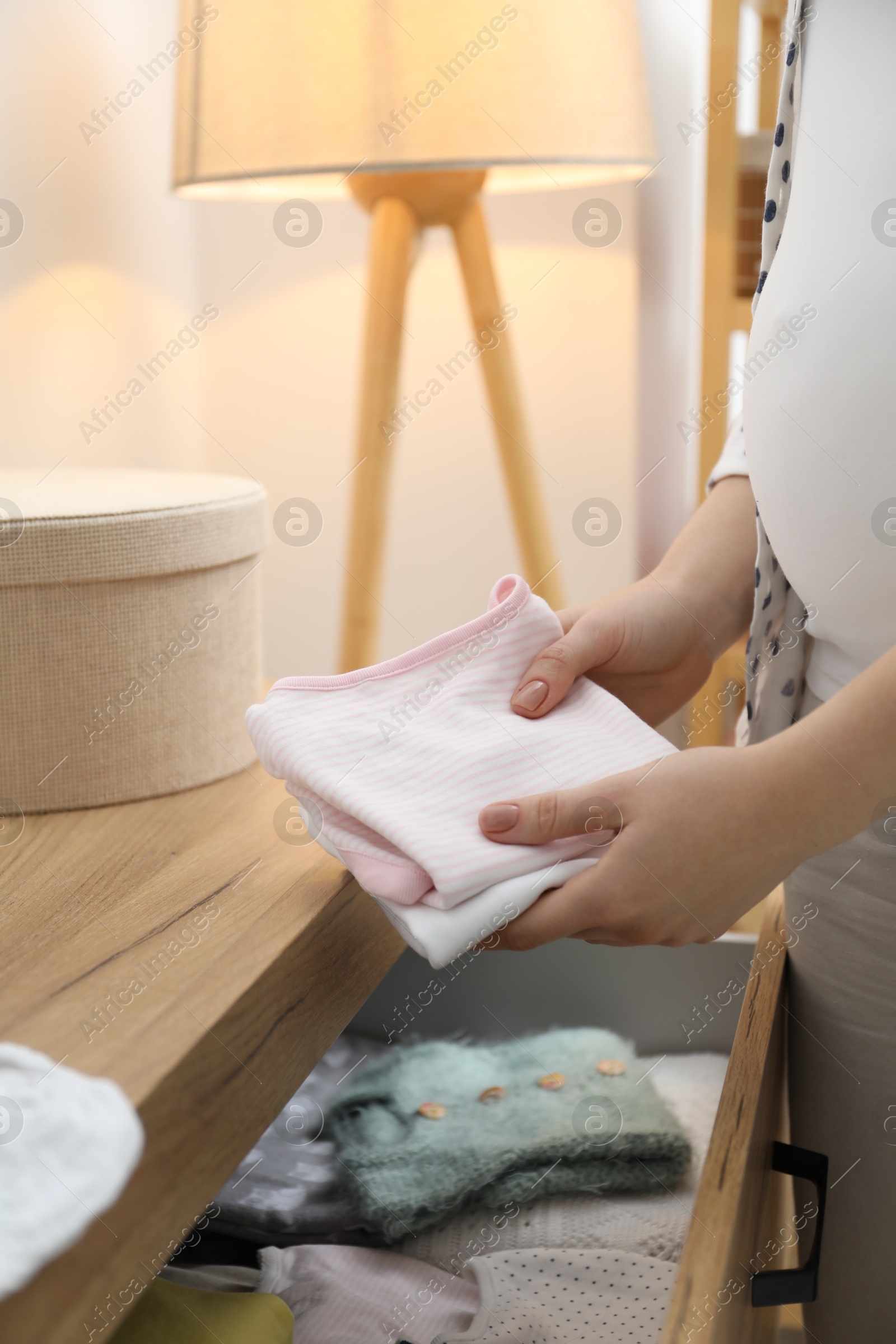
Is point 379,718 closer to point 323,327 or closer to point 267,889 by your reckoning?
point 267,889

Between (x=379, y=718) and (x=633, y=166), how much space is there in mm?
802

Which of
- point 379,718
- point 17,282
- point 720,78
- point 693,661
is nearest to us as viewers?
point 379,718

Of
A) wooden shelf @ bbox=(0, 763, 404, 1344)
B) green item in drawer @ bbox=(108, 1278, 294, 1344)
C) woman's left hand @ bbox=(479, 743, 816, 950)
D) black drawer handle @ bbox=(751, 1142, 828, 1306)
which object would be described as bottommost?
green item in drawer @ bbox=(108, 1278, 294, 1344)

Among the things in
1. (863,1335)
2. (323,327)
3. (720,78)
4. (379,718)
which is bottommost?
(863,1335)

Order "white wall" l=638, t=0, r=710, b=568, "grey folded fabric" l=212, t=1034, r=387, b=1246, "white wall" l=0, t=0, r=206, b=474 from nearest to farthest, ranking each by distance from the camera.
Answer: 1. "grey folded fabric" l=212, t=1034, r=387, b=1246
2. "white wall" l=0, t=0, r=206, b=474
3. "white wall" l=638, t=0, r=710, b=568

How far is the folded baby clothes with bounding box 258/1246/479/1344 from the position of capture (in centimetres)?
59

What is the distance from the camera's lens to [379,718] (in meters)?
0.57

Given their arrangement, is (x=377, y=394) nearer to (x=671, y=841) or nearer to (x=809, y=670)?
(x=809, y=670)

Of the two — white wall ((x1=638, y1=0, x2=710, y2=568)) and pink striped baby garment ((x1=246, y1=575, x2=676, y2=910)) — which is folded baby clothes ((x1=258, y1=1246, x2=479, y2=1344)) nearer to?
pink striped baby garment ((x1=246, y1=575, x2=676, y2=910))

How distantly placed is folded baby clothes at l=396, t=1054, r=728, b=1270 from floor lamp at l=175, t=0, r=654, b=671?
738 millimetres

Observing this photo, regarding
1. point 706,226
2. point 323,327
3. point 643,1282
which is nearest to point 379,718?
point 643,1282

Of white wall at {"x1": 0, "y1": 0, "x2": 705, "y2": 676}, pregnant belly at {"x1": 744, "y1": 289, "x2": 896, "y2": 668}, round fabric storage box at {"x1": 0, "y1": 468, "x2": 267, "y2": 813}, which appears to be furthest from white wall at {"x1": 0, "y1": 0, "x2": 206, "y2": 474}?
pregnant belly at {"x1": 744, "y1": 289, "x2": 896, "y2": 668}

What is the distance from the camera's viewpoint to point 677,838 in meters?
0.46

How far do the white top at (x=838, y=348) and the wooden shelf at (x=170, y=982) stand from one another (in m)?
0.31
